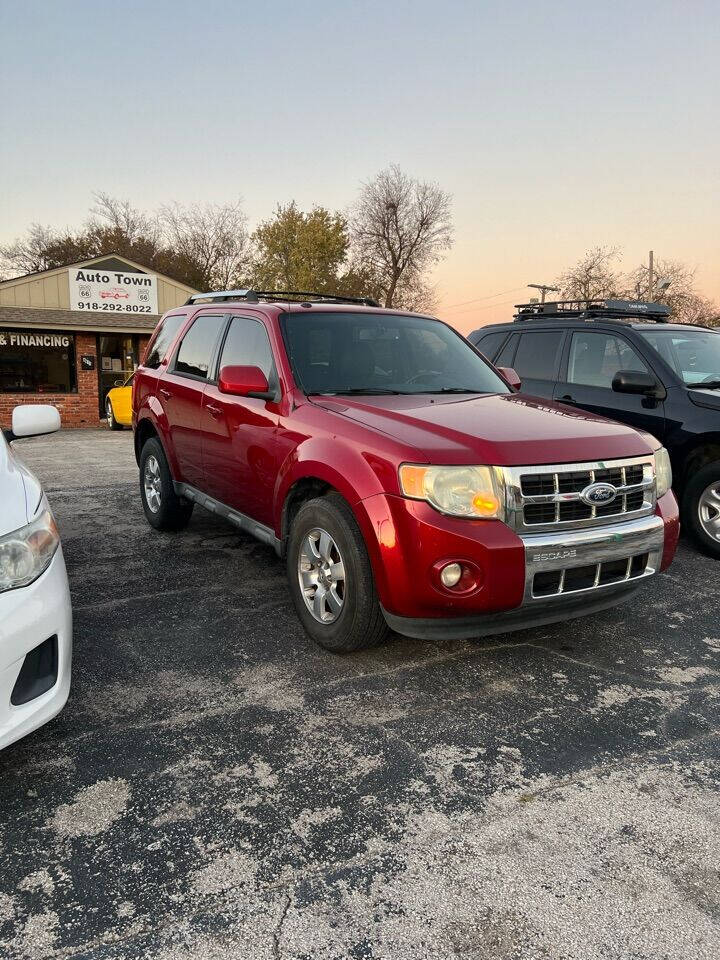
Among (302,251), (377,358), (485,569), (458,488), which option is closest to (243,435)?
(377,358)

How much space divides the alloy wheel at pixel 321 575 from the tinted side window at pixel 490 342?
14.7 feet

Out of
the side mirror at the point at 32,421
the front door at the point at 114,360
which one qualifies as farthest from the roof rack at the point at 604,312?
the front door at the point at 114,360

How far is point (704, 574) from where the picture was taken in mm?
5062

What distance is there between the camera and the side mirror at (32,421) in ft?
12.1

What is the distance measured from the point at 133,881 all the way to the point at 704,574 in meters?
4.44

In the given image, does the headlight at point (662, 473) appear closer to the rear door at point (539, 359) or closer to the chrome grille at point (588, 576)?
the chrome grille at point (588, 576)

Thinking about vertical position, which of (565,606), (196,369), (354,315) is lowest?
(565,606)

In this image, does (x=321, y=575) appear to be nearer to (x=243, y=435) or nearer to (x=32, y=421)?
(x=243, y=435)

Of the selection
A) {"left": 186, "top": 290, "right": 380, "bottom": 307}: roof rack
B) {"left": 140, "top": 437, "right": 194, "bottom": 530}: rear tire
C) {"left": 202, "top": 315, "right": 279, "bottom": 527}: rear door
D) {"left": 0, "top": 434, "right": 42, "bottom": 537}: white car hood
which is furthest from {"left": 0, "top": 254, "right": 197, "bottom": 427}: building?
{"left": 0, "top": 434, "right": 42, "bottom": 537}: white car hood

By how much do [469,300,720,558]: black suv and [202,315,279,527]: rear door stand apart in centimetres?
313

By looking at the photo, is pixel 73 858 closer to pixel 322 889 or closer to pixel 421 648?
pixel 322 889

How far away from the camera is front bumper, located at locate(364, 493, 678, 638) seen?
9.63 feet

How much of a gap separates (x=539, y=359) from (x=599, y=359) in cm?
67

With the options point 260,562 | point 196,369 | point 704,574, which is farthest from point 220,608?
point 704,574
